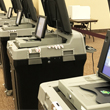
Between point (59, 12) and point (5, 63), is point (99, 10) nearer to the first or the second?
point (5, 63)

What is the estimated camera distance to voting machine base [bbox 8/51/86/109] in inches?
70.1

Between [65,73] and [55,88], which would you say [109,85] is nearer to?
[55,88]

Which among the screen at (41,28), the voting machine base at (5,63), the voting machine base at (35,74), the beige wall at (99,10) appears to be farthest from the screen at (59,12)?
the beige wall at (99,10)

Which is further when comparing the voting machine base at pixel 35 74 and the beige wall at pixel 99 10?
the beige wall at pixel 99 10

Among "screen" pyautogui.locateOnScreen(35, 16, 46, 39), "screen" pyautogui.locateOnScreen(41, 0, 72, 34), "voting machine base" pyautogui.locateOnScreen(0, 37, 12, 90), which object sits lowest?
"voting machine base" pyautogui.locateOnScreen(0, 37, 12, 90)

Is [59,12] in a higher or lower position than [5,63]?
higher

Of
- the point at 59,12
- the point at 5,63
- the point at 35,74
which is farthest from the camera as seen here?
the point at 5,63

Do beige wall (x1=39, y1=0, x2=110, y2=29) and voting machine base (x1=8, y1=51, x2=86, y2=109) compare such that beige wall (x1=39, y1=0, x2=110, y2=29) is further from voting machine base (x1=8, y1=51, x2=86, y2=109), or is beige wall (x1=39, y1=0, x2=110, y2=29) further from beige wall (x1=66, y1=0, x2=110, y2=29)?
voting machine base (x1=8, y1=51, x2=86, y2=109)

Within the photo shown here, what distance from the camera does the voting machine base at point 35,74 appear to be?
1.78 metres

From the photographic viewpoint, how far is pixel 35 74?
1819 mm

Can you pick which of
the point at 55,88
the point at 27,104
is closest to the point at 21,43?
the point at 27,104

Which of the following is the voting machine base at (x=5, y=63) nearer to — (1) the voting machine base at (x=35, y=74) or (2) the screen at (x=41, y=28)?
(2) the screen at (x=41, y=28)

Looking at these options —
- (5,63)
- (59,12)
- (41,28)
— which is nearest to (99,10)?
(5,63)

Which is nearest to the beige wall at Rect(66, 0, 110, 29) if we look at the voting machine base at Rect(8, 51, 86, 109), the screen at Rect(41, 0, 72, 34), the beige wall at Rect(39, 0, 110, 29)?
the beige wall at Rect(39, 0, 110, 29)
